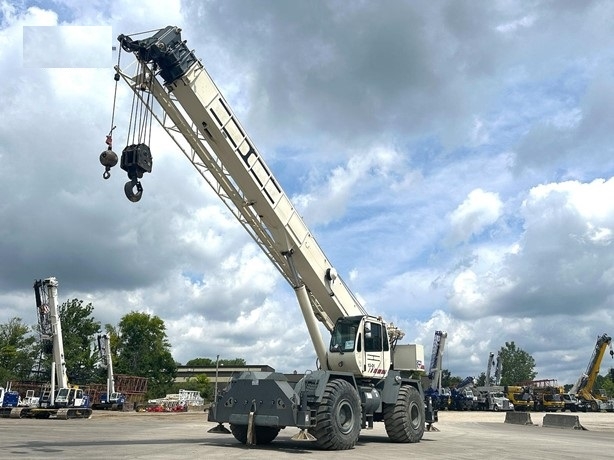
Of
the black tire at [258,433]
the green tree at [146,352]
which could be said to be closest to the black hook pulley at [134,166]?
the black tire at [258,433]

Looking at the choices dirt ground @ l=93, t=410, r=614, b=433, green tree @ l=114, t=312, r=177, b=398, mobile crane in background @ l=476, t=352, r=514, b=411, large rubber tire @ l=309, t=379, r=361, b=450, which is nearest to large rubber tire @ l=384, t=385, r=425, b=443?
large rubber tire @ l=309, t=379, r=361, b=450

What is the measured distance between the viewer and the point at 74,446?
44.9 ft

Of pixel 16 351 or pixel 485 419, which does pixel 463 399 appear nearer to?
pixel 485 419

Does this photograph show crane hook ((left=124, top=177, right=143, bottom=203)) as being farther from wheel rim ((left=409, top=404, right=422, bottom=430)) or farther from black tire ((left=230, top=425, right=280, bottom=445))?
wheel rim ((left=409, top=404, right=422, bottom=430))

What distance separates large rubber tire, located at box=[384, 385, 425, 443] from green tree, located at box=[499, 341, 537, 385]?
12732cm

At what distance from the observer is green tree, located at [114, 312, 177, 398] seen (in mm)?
80438

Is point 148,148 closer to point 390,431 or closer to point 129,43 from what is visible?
point 129,43

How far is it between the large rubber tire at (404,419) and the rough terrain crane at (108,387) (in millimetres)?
34027

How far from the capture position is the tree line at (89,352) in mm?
66375

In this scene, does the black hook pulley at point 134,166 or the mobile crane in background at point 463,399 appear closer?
the black hook pulley at point 134,166

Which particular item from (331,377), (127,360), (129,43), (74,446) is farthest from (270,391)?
(127,360)

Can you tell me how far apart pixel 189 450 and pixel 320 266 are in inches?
267

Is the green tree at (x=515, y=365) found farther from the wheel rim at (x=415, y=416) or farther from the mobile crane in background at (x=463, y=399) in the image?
the wheel rim at (x=415, y=416)

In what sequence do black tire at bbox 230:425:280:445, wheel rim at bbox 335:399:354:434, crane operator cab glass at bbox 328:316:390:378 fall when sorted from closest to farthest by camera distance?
wheel rim at bbox 335:399:354:434 → black tire at bbox 230:425:280:445 → crane operator cab glass at bbox 328:316:390:378
